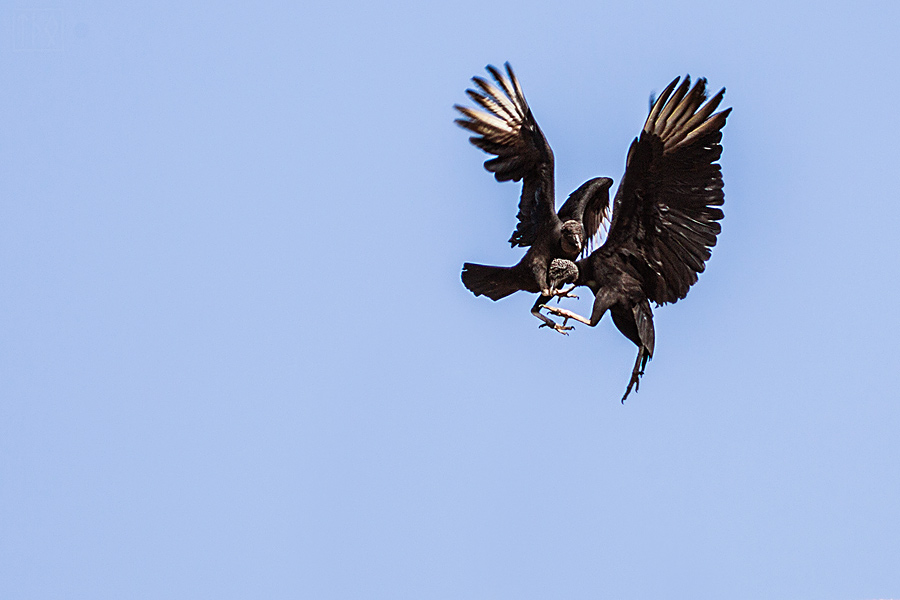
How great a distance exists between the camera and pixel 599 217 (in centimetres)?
2144

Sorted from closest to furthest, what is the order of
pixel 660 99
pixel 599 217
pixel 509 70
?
pixel 660 99 < pixel 509 70 < pixel 599 217

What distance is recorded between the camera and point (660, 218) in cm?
1842

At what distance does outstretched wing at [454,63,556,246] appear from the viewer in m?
19.1

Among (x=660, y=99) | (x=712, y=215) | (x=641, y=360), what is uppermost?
(x=660, y=99)

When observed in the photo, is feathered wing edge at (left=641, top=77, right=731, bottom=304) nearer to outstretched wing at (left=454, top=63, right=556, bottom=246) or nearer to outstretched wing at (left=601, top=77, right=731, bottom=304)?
outstretched wing at (left=601, top=77, right=731, bottom=304)

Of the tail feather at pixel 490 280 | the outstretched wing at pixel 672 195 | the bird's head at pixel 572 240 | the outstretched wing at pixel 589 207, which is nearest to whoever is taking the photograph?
the outstretched wing at pixel 672 195

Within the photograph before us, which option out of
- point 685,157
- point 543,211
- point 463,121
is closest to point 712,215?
point 685,157

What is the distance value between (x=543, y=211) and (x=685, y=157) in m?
1.84

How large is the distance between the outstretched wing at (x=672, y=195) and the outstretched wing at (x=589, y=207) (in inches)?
34.7

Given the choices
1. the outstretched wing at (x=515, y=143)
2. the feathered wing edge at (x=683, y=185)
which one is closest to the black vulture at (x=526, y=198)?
the outstretched wing at (x=515, y=143)

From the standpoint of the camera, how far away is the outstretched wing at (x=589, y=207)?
1977 cm

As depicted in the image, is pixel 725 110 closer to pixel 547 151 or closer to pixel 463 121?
pixel 547 151

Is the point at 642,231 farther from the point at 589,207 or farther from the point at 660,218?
the point at 589,207

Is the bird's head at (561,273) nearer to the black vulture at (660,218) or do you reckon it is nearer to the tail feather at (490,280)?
the black vulture at (660,218)
